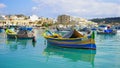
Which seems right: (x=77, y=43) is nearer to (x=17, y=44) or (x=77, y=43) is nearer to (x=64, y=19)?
(x=17, y=44)

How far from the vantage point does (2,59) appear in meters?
17.9

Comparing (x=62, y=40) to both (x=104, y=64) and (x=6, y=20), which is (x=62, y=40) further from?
(x=6, y=20)

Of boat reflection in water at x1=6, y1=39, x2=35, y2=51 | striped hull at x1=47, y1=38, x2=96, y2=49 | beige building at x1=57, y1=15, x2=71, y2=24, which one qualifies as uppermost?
beige building at x1=57, y1=15, x2=71, y2=24

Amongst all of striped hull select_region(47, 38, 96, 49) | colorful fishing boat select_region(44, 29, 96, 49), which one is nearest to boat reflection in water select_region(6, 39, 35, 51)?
colorful fishing boat select_region(44, 29, 96, 49)

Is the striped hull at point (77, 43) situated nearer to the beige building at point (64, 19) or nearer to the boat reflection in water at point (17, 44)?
the boat reflection in water at point (17, 44)

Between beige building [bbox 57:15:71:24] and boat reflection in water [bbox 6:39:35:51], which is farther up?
beige building [bbox 57:15:71:24]

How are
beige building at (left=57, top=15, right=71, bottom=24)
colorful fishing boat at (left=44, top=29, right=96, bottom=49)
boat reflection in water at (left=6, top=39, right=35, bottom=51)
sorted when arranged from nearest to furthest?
colorful fishing boat at (left=44, top=29, right=96, bottom=49) → boat reflection in water at (left=6, top=39, right=35, bottom=51) → beige building at (left=57, top=15, right=71, bottom=24)

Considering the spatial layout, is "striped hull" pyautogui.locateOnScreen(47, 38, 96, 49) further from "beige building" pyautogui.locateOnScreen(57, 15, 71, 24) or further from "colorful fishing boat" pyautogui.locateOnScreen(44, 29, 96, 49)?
"beige building" pyautogui.locateOnScreen(57, 15, 71, 24)

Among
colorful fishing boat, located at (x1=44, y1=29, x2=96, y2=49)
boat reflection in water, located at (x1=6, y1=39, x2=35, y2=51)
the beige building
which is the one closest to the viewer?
colorful fishing boat, located at (x1=44, y1=29, x2=96, y2=49)

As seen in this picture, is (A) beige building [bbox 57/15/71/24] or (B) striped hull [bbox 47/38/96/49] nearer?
(B) striped hull [bbox 47/38/96/49]

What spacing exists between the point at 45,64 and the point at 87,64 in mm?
2807

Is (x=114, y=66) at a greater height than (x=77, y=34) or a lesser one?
lesser

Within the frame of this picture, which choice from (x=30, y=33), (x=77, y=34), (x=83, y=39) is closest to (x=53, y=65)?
(x=83, y=39)

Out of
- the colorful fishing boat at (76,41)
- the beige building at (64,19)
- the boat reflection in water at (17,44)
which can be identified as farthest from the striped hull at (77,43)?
the beige building at (64,19)
